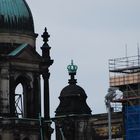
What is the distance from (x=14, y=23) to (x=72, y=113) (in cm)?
1143

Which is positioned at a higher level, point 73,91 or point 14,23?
point 14,23

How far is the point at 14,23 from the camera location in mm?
120188

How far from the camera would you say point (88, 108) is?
5059 inches

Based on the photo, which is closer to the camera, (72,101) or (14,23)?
(14,23)

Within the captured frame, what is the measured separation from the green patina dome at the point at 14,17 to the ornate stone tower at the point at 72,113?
920 centimetres

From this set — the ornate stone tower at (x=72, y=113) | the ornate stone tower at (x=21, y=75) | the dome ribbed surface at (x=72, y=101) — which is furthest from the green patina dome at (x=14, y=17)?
the dome ribbed surface at (x=72, y=101)

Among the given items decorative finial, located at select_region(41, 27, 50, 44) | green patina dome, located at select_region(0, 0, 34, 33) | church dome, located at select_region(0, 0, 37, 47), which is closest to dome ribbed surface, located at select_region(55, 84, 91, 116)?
decorative finial, located at select_region(41, 27, 50, 44)

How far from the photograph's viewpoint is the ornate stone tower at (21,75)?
4685 inches

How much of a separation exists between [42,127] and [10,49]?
6511 millimetres

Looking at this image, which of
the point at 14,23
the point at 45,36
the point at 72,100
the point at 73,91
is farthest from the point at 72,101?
the point at 14,23

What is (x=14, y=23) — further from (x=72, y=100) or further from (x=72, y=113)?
(x=72, y=113)

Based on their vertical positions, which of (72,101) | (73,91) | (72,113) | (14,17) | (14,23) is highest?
(14,17)

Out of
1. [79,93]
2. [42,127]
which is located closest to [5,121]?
[42,127]

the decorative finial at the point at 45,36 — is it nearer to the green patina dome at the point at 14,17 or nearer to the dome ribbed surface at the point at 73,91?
the green patina dome at the point at 14,17
